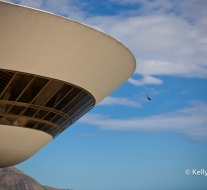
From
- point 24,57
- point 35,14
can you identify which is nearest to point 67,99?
point 24,57

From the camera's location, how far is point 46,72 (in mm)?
15477

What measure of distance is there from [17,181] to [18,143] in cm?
8557

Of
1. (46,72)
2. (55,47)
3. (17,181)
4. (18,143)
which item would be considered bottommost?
(18,143)

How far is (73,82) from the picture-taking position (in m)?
16.7

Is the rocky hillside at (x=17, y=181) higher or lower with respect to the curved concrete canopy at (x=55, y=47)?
higher

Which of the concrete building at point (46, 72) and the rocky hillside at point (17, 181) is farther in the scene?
the rocky hillside at point (17, 181)

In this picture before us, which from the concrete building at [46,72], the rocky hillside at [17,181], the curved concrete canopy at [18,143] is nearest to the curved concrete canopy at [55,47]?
the concrete building at [46,72]

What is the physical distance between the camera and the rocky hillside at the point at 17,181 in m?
98.3

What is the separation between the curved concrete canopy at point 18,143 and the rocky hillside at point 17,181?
77.8 m

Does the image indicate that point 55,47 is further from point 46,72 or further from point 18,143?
point 18,143

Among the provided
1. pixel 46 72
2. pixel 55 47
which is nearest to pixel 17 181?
pixel 46 72

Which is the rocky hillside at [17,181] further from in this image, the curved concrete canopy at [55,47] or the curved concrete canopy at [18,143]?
the curved concrete canopy at [55,47]

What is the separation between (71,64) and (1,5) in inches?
132

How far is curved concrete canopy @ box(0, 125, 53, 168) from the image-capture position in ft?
56.7
